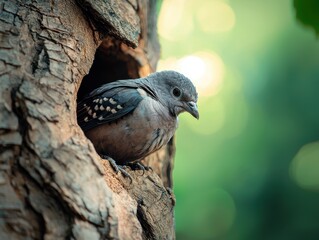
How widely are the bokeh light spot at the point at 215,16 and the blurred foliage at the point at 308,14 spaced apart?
2.80 meters

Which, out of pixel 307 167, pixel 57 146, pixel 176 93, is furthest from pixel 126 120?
pixel 307 167

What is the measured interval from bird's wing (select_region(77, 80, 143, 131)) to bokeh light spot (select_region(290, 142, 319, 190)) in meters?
3.53

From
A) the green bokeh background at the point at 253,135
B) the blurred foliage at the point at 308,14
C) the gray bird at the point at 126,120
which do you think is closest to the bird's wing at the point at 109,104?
the gray bird at the point at 126,120

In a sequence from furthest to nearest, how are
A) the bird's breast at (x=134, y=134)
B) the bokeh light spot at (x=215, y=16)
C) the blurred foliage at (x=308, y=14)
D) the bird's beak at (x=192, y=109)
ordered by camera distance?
the bokeh light spot at (x=215, y=16)
the bird's beak at (x=192, y=109)
the blurred foliage at (x=308, y=14)
the bird's breast at (x=134, y=134)

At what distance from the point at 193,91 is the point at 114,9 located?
107cm

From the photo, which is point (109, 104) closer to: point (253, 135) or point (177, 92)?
point (177, 92)

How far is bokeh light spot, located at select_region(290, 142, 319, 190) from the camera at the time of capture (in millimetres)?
6227

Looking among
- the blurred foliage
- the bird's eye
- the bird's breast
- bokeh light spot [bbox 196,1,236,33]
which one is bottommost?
the bird's breast

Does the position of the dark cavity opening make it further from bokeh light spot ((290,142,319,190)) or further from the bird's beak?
bokeh light spot ((290,142,319,190))

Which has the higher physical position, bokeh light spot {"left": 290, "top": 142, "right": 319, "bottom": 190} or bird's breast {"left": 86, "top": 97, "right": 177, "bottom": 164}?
bird's breast {"left": 86, "top": 97, "right": 177, "bottom": 164}

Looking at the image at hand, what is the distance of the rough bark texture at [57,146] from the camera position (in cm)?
231

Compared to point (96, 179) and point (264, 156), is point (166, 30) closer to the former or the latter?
point (264, 156)

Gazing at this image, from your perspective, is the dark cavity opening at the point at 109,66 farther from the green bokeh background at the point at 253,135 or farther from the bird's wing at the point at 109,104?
the green bokeh background at the point at 253,135

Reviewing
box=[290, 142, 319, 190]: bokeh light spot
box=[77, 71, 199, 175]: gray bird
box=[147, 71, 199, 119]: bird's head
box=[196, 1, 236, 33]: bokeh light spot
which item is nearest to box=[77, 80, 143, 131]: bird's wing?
box=[77, 71, 199, 175]: gray bird
